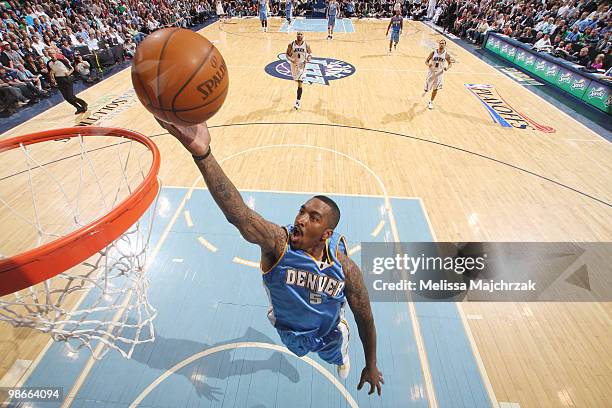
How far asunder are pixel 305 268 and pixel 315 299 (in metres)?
0.28

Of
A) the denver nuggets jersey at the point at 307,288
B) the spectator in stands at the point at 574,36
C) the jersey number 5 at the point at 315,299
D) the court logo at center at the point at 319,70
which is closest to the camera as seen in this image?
the denver nuggets jersey at the point at 307,288

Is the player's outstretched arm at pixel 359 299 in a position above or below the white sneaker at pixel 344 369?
above

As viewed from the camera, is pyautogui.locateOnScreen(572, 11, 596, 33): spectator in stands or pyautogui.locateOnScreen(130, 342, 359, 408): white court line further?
pyautogui.locateOnScreen(572, 11, 596, 33): spectator in stands

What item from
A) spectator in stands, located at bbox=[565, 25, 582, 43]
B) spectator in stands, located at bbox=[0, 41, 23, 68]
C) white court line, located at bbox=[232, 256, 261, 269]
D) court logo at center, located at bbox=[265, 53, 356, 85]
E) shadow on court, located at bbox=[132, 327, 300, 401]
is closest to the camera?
shadow on court, located at bbox=[132, 327, 300, 401]

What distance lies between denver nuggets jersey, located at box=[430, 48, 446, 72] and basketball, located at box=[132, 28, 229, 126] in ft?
26.2

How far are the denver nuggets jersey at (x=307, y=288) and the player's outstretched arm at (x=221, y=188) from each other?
269 mm

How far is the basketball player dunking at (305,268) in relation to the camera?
64.4 inches

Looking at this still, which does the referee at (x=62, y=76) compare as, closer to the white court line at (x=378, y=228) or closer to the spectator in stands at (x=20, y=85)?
the spectator in stands at (x=20, y=85)

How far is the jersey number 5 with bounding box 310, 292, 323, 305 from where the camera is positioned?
6.97 ft

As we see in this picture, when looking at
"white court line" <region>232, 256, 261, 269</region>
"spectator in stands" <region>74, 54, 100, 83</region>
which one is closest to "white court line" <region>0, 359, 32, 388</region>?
"white court line" <region>232, 256, 261, 269</region>

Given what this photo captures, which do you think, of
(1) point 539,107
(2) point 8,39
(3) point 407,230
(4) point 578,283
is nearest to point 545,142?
(1) point 539,107

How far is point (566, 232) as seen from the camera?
513 cm

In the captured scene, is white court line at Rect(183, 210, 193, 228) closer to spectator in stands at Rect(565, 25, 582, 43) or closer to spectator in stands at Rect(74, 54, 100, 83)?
spectator in stands at Rect(74, 54, 100, 83)

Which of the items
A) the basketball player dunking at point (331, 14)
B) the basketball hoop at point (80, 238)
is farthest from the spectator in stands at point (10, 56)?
the basketball player dunking at point (331, 14)
